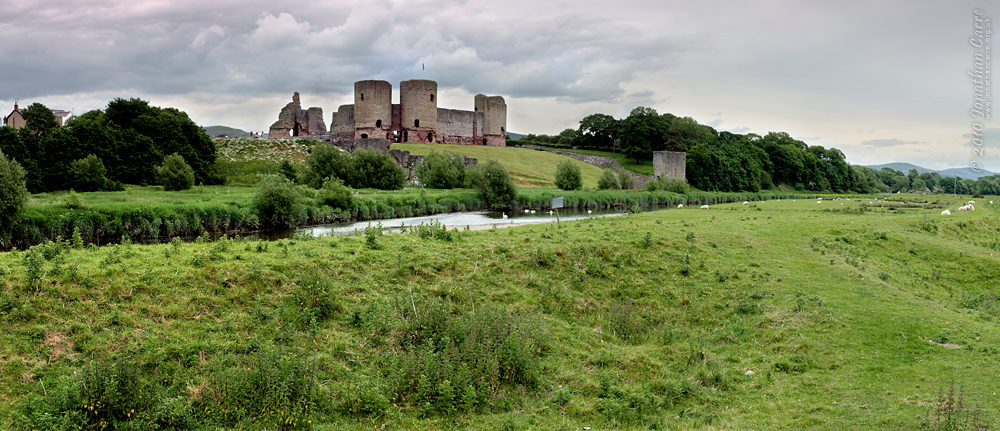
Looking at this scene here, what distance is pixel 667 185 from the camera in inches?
2395

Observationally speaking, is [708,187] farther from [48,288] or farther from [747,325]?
[48,288]

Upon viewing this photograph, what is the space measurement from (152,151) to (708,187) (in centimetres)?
7138

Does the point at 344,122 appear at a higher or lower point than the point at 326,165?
higher

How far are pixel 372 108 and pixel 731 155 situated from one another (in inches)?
2331

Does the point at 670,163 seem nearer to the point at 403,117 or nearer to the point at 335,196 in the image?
the point at 403,117

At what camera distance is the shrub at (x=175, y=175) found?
34.7 metres

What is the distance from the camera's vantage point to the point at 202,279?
29.3ft

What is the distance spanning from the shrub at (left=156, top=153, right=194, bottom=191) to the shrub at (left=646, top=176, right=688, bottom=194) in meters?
43.0

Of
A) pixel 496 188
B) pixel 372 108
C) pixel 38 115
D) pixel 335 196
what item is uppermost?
pixel 372 108

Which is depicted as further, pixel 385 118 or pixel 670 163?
pixel 670 163

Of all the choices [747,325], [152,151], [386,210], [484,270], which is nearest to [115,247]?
[484,270]

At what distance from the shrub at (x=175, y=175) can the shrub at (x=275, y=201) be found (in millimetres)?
13296

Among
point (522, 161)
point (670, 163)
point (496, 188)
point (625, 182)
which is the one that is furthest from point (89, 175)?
point (670, 163)

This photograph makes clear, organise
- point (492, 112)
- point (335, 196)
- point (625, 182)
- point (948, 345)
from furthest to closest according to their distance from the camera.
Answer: point (492, 112), point (625, 182), point (335, 196), point (948, 345)
